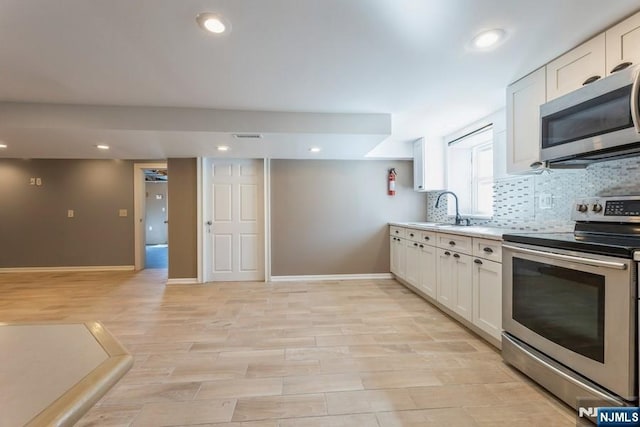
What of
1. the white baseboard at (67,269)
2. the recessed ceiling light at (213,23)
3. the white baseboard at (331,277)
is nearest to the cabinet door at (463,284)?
the white baseboard at (331,277)

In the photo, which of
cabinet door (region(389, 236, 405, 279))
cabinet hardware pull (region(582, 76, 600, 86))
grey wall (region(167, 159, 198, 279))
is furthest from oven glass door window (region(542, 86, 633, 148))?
grey wall (region(167, 159, 198, 279))

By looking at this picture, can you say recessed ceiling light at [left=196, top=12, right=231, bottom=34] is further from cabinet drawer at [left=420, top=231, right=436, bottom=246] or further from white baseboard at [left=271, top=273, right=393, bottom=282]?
white baseboard at [left=271, top=273, right=393, bottom=282]

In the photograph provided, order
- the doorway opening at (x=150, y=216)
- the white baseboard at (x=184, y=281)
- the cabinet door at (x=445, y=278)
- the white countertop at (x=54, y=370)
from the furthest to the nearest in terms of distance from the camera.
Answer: the doorway opening at (x=150, y=216) → the white baseboard at (x=184, y=281) → the cabinet door at (x=445, y=278) → the white countertop at (x=54, y=370)

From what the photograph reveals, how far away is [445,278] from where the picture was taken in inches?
115

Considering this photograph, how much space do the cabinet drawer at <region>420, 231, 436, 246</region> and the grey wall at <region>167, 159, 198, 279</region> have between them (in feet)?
10.8

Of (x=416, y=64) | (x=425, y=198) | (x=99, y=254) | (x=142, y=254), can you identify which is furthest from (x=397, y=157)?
(x=99, y=254)

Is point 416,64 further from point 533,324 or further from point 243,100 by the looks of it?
point 533,324

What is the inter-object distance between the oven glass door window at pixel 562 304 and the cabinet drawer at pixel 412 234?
163 centimetres

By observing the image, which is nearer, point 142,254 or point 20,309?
point 20,309

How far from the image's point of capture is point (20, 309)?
130 inches

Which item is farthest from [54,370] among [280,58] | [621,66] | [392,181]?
[392,181]

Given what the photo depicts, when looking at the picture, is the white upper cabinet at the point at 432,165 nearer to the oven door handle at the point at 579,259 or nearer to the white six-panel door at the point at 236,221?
the oven door handle at the point at 579,259

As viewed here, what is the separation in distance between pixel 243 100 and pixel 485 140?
2867 millimetres

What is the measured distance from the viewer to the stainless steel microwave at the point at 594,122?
57.5 inches
